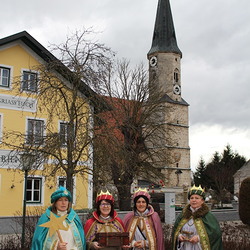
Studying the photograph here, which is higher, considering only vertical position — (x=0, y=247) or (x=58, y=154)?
A: (x=58, y=154)

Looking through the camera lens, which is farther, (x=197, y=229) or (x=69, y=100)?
(x=69, y=100)

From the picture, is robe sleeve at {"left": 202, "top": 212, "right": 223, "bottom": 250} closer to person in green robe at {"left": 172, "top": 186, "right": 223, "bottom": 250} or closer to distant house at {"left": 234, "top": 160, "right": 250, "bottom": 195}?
person in green robe at {"left": 172, "top": 186, "right": 223, "bottom": 250}

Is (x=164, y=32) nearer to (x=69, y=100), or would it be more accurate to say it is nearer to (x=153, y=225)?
(x=69, y=100)

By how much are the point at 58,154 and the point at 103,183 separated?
1.58 m

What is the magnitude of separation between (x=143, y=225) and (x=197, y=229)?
83 cm

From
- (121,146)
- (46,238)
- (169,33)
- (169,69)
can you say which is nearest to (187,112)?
(169,69)

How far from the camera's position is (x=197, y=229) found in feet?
20.2

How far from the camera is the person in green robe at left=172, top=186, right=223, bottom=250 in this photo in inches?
239

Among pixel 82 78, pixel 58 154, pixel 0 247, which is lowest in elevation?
pixel 0 247

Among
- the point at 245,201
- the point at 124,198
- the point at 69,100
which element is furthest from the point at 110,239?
the point at 124,198

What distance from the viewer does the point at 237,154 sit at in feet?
210

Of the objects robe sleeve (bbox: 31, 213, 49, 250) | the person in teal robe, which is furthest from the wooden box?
robe sleeve (bbox: 31, 213, 49, 250)

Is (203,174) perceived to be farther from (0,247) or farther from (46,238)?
(46,238)

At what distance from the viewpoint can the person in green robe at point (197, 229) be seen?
608cm
